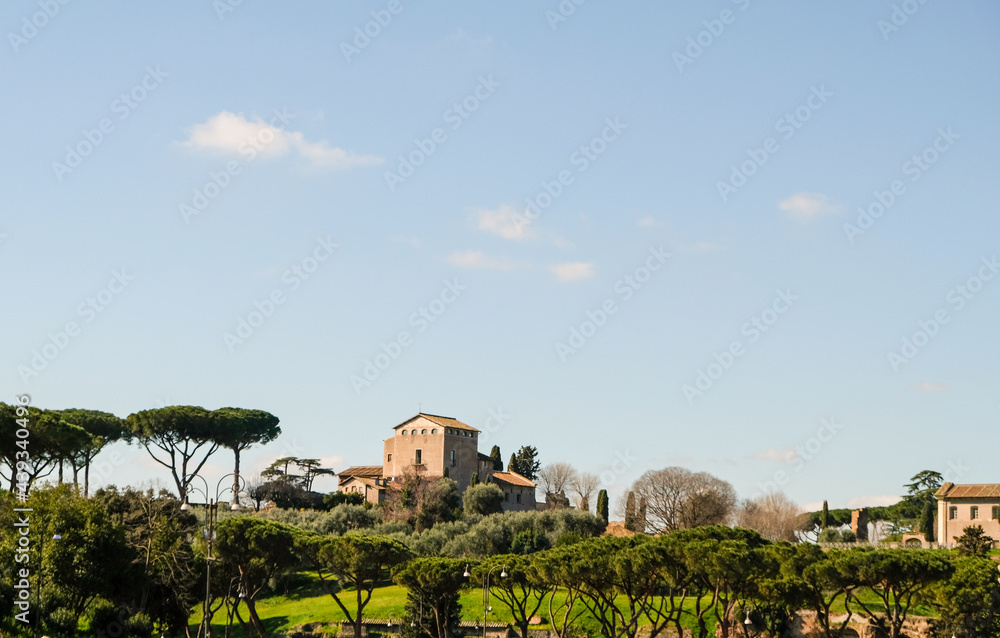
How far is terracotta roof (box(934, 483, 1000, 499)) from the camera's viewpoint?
77.1m

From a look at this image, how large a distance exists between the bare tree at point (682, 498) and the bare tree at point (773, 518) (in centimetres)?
353

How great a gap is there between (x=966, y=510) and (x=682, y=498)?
73.6ft

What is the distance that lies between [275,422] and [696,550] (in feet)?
Answer: 180

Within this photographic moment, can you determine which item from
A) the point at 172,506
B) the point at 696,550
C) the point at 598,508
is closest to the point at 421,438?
the point at 598,508

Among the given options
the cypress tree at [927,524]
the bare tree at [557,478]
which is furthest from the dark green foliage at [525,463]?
the cypress tree at [927,524]

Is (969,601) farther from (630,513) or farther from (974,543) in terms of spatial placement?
(630,513)

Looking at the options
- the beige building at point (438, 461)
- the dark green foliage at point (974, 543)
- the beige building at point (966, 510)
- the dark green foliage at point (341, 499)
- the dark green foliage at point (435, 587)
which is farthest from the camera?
the beige building at point (438, 461)

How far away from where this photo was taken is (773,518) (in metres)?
96.0

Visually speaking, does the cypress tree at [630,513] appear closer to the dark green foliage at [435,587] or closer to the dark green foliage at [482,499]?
the dark green foliage at [482,499]

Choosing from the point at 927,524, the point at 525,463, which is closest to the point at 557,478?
the point at 525,463

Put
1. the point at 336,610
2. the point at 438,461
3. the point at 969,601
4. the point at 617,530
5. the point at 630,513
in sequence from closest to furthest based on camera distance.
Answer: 1. the point at 969,601
2. the point at 336,610
3. the point at 617,530
4. the point at 630,513
5. the point at 438,461

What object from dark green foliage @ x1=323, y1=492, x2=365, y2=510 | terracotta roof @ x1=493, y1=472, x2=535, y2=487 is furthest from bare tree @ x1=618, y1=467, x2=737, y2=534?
dark green foliage @ x1=323, y1=492, x2=365, y2=510

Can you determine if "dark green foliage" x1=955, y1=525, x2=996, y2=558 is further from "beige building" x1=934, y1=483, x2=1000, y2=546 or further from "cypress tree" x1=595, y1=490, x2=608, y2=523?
"cypress tree" x1=595, y1=490, x2=608, y2=523

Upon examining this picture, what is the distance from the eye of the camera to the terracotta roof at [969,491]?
7706 cm
